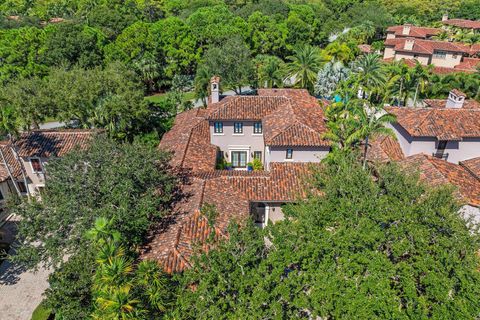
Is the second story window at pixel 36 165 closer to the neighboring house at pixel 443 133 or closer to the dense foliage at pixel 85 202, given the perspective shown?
the dense foliage at pixel 85 202

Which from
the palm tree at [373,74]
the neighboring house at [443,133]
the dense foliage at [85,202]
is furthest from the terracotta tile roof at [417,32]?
the dense foliage at [85,202]

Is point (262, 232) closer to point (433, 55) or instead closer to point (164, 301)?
point (164, 301)

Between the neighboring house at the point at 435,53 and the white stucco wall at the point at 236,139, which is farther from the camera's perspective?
the neighboring house at the point at 435,53

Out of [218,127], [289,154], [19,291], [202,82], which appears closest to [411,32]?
[202,82]

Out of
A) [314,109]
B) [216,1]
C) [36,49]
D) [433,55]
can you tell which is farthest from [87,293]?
[216,1]

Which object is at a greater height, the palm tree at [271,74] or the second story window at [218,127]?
the palm tree at [271,74]

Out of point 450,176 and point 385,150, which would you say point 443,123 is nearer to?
point 385,150
